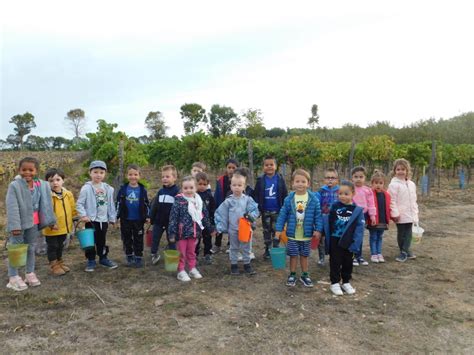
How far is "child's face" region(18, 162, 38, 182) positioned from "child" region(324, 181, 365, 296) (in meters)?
3.47

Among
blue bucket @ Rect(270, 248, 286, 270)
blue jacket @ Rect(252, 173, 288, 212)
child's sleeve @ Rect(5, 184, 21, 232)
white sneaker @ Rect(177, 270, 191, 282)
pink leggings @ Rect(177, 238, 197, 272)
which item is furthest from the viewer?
blue jacket @ Rect(252, 173, 288, 212)

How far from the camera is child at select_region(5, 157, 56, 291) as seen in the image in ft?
13.6

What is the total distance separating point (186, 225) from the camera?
4.69 metres

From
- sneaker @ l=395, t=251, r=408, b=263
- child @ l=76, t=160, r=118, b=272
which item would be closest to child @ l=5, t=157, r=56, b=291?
child @ l=76, t=160, r=118, b=272

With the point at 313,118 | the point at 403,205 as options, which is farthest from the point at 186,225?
the point at 313,118

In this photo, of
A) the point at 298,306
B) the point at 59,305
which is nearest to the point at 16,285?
the point at 59,305

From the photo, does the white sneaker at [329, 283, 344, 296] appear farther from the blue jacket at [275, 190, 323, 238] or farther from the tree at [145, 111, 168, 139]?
the tree at [145, 111, 168, 139]

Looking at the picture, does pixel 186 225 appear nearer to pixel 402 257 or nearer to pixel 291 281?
pixel 291 281

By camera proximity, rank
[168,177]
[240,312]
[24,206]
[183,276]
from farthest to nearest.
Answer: [168,177] → [183,276] → [24,206] → [240,312]

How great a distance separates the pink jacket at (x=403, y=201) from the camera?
5.55 meters

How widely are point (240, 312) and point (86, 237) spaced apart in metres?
2.20

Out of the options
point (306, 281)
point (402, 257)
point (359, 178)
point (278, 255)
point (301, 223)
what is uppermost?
point (359, 178)

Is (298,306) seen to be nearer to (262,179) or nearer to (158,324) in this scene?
(158,324)

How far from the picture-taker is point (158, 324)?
11.2 ft
